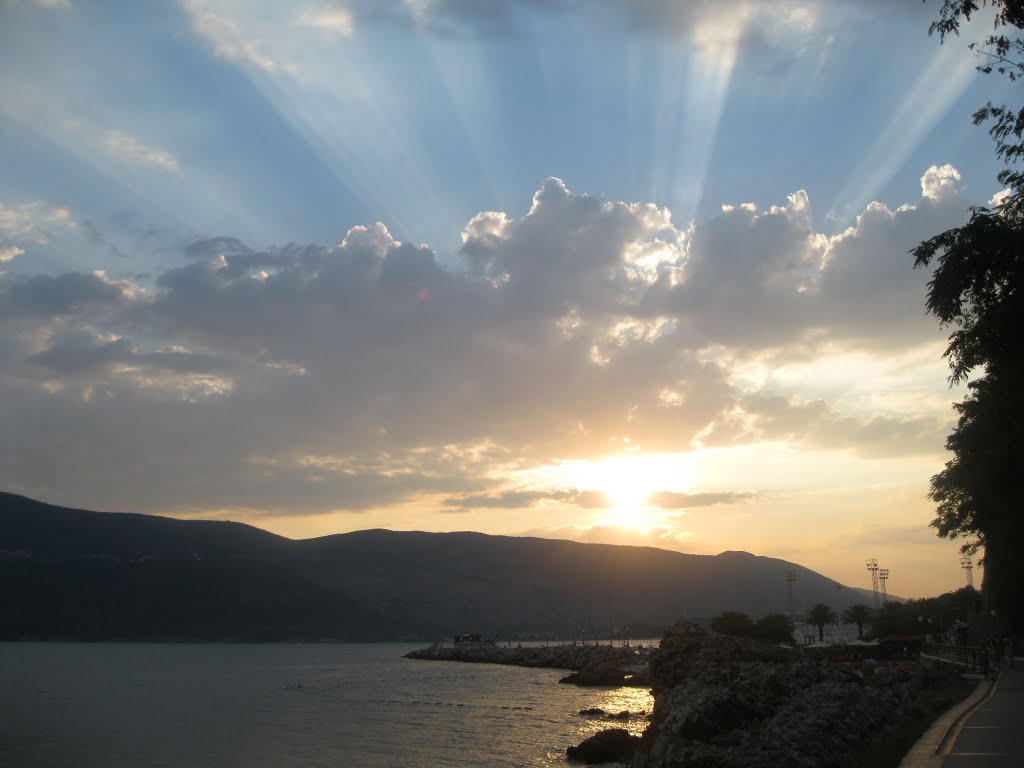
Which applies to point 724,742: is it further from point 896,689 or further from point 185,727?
point 185,727

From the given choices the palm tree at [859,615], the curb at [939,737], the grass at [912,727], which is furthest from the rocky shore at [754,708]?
the palm tree at [859,615]

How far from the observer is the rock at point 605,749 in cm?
3559


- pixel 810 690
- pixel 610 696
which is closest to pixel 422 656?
pixel 610 696

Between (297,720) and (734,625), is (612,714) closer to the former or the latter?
(297,720)

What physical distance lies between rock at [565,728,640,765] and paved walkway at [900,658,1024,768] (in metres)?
14.3

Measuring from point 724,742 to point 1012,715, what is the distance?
7939 mm

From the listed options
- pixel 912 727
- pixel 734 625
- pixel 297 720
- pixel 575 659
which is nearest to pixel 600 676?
pixel 734 625

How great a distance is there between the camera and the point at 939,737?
19.6m

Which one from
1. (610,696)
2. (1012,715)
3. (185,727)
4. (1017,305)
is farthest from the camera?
(610,696)

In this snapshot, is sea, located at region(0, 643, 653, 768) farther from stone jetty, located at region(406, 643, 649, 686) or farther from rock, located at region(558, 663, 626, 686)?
stone jetty, located at region(406, 643, 649, 686)

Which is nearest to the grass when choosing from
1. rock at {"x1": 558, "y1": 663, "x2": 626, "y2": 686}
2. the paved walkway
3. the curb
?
the curb

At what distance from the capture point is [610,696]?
73.2 meters

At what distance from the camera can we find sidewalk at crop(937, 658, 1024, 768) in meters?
16.0

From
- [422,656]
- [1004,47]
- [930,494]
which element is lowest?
[422,656]
